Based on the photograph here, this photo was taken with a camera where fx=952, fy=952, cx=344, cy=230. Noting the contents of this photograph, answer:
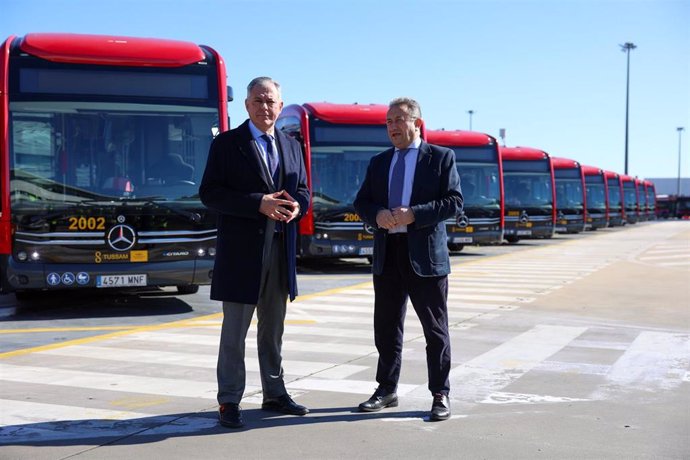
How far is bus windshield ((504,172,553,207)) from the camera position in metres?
30.7

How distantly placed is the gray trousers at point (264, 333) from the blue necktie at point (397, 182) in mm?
741

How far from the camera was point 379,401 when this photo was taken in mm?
5867

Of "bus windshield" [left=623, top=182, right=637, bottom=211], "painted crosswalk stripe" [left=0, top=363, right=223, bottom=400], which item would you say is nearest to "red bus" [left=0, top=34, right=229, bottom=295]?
"painted crosswalk stripe" [left=0, top=363, right=223, bottom=400]

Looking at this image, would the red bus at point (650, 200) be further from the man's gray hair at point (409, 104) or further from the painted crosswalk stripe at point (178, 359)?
the man's gray hair at point (409, 104)

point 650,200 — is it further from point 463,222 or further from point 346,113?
point 346,113

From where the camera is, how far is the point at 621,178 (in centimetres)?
5509

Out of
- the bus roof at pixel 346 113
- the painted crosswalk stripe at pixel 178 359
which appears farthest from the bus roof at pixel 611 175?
the painted crosswalk stripe at pixel 178 359

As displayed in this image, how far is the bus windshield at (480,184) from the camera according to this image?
24.3 m

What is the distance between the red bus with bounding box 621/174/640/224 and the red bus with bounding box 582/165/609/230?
9.58 m

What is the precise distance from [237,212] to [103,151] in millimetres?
5678

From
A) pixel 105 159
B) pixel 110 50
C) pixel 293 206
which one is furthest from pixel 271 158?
pixel 110 50

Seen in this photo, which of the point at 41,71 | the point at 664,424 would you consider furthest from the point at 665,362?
the point at 41,71

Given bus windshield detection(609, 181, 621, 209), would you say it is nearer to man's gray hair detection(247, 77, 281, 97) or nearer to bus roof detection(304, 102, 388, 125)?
bus roof detection(304, 102, 388, 125)

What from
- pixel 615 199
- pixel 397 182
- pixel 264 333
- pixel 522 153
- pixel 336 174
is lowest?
pixel 264 333
